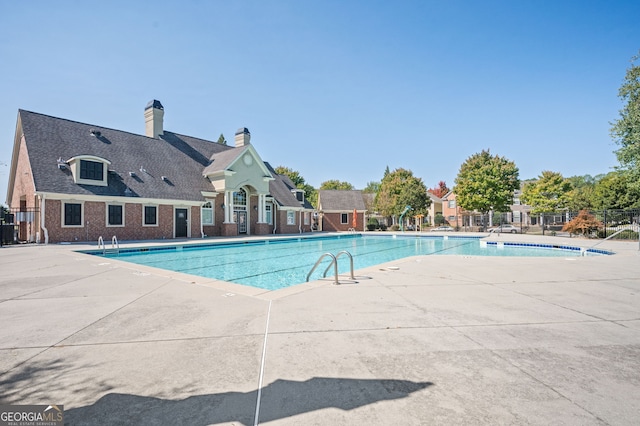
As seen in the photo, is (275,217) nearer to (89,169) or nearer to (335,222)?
(335,222)

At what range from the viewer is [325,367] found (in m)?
2.78

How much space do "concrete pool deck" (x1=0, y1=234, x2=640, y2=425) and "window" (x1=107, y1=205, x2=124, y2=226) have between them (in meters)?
15.1

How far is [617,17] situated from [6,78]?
27.6 metres

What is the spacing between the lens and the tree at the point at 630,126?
18.7 meters

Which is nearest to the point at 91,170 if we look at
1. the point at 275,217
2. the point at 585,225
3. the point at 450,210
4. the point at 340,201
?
the point at 275,217

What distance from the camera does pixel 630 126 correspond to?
1945cm

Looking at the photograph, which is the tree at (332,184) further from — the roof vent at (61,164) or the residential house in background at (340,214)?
the roof vent at (61,164)

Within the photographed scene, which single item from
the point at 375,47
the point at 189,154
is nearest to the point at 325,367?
the point at 375,47

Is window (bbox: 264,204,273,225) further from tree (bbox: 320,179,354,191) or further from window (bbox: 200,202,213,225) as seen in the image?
tree (bbox: 320,179,354,191)

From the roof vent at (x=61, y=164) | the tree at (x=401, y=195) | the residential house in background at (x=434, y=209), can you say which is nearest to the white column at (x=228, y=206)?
the roof vent at (x=61, y=164)

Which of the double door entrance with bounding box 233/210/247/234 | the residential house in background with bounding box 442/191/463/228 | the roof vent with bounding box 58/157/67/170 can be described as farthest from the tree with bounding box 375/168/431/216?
the roof vent with bounding box 58/157/67/170

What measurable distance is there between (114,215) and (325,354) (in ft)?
69.0

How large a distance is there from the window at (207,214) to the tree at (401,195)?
2341 cm

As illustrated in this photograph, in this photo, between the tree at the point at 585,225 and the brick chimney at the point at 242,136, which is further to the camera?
the brick chimney at the point at 242,136
